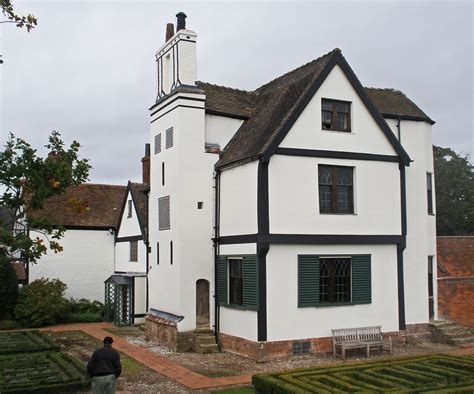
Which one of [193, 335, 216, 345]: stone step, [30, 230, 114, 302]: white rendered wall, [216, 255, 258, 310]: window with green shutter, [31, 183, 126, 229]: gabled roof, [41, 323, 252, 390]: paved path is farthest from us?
[31, 183, 126, 229]: gabled roof

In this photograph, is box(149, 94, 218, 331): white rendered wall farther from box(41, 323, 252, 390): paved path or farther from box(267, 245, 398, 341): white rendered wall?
box(267, 245, 398, 341): white rendered wall

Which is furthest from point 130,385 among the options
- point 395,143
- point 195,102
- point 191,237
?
point 395,143

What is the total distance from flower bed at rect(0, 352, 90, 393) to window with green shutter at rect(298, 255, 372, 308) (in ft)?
25.6

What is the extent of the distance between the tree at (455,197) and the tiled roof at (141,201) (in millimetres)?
26174

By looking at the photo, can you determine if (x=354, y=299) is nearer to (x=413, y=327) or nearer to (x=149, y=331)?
(x=413, y=327)

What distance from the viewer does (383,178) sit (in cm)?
2144

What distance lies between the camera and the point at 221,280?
2158 centimetres

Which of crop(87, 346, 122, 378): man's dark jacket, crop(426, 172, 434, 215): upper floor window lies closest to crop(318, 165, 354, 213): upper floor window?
crop(426, 172, 434, 215): upper floor window

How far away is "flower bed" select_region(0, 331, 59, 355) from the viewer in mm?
19344

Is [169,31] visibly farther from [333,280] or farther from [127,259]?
[127,259]

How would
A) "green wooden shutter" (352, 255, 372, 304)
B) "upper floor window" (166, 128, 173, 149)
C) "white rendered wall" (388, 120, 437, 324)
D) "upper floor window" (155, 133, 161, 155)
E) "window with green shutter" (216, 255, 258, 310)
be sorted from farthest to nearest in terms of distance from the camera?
1. "upper floor window" (155, 133, 161, 155)
2. "upper floor window" (166, 128, 173, 149)
3. "white rendered wall" (388, 120, 437, 324)
4. "green wooden shutter" (352, 255, 372, 304)
5. "window with green shutter" (216, 255, 258, 310)

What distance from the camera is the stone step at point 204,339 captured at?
20844mm

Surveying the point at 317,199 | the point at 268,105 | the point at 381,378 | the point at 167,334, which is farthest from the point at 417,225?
the point at 167,334

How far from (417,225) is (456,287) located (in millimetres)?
3932
